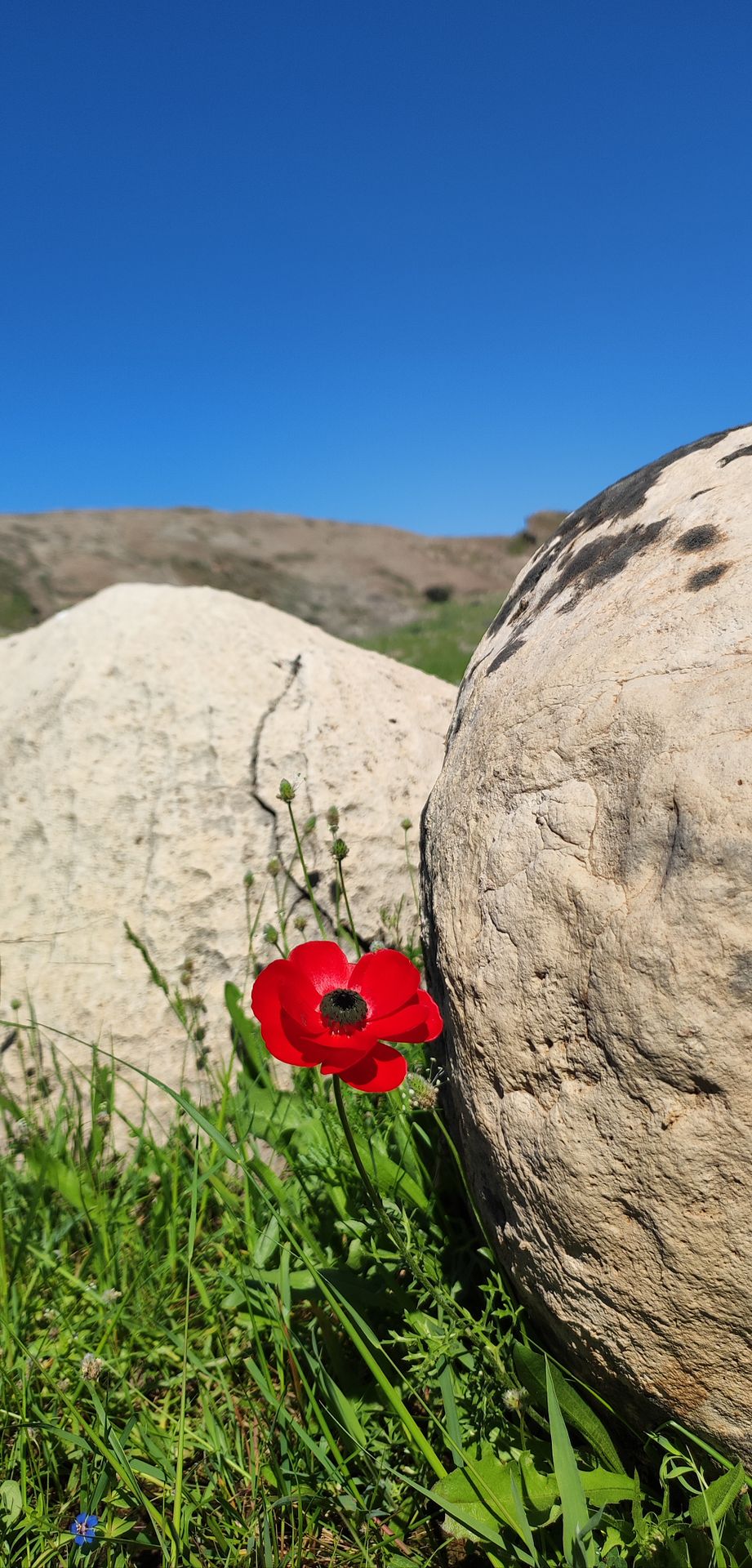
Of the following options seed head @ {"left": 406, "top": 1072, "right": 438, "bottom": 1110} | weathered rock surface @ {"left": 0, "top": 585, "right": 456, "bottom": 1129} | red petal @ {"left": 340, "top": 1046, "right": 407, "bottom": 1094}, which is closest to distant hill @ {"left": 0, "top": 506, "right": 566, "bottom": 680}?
weathered rock surface @ {"left": 0, "top": 585, "right": 456, "bottom": 1129}

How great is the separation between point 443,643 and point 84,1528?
1034 cm

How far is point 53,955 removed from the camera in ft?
8.71

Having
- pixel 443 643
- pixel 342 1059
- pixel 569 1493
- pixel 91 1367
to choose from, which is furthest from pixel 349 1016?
pixel 443 643

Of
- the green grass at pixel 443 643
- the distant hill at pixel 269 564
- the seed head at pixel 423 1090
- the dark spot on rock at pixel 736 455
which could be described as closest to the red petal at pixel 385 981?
the seed head at pixel 423 1090

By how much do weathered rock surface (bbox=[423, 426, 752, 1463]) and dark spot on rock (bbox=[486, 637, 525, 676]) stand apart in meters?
0.12

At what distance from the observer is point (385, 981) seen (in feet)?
4.68

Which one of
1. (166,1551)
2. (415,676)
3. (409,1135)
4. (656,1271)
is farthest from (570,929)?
(415,676)

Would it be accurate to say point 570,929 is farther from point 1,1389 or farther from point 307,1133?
point 1,1389

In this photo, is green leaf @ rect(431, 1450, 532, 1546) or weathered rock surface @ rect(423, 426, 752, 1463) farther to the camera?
green leaf @ rect(431, 1450, 532, 1546)

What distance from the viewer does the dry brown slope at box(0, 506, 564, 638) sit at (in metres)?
19.6

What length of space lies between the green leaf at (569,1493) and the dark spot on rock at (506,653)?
47.6 inches

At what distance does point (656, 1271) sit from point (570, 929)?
46 centimetres

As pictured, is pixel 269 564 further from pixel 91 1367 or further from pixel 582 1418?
pixel 582 1418

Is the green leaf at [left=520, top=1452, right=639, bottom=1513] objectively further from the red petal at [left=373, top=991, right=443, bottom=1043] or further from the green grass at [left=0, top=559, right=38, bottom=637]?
the green grass at [left=0, top=559, right=38, bottom=637]
